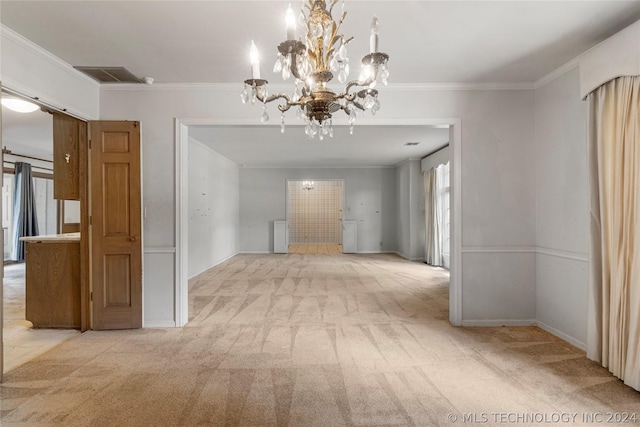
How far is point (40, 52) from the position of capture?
2924 millimetres

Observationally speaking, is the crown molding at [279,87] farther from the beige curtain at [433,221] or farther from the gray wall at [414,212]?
the gray wall at [414,212]

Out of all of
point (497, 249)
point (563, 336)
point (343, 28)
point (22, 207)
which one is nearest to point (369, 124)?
point (343, 28)

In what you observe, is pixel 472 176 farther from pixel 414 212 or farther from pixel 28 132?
pixel 28 132

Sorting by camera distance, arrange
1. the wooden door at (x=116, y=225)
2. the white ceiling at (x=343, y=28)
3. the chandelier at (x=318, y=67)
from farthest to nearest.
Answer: the wooden door at (x=116, y=225) < the white ceiling at (x=343, y=28) < the chandelier at (x=318, y=67)

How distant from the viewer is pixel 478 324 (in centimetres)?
376

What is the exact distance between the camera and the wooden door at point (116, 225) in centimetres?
359

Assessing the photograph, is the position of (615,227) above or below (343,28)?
below

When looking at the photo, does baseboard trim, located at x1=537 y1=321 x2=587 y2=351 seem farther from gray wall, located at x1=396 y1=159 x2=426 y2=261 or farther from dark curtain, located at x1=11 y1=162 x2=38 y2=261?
dark curtain, located at x1=11 y1=162 x2=38 y2=261

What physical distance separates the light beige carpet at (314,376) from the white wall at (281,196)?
6.05 meters

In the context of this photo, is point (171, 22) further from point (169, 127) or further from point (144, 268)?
point (144, 268)

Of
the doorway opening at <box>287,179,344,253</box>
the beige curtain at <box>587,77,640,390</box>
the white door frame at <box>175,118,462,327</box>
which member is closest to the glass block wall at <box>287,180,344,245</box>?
the doorway opening at <box>287,179,344,253</box>

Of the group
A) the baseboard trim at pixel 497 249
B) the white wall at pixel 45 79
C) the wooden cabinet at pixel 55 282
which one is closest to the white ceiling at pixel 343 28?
the white wall at pixel 45 79

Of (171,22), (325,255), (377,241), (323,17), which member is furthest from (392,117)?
(377,241)

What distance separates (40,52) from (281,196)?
7571mm
